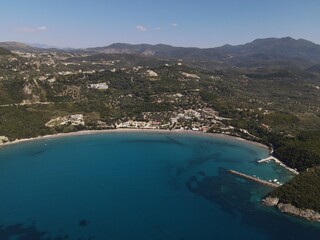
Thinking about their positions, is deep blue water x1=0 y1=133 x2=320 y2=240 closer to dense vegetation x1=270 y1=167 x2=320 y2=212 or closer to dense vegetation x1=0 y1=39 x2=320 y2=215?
dense vegetation x1=270 y1=167 x2=320 y2=212

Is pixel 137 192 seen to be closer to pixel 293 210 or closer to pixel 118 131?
pixel 293 210

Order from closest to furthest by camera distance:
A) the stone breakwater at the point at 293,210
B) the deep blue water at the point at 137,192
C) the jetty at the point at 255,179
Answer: the deep blue water at the point at 137,192
the stone breakwater at the point at 293,210
the jetty at the point at 255,179

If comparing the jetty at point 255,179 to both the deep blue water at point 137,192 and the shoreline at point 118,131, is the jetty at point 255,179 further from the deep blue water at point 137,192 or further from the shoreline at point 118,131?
the shoreline at point 118,131

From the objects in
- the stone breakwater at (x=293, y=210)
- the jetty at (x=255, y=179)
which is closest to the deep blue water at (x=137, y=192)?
the stone breakwater at (x=293, y=210)

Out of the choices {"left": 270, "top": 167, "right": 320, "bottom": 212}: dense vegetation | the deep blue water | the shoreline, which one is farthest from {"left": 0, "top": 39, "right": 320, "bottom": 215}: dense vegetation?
the deep blue water

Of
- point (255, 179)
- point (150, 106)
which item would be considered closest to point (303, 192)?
point (255, 179)

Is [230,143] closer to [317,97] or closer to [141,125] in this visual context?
[141,125]
